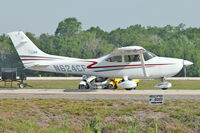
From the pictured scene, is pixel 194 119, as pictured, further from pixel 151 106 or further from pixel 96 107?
pixel 96 107

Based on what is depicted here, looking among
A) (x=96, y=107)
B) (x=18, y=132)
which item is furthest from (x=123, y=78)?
(x=18, y=132)

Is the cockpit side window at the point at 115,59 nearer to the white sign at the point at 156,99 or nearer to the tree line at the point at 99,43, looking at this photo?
the white sign at the point at 156,99

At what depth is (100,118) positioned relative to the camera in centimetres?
1462

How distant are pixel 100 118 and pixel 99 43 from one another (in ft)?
250

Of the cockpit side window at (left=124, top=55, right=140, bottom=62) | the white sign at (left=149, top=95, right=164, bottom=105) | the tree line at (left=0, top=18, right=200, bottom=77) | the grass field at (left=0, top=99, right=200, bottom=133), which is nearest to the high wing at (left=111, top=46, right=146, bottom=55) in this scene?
the cockpit side window at (left=124, top=55, right=140, bottom=62)

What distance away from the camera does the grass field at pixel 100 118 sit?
1393 centimetres

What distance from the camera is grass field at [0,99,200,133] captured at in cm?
1393

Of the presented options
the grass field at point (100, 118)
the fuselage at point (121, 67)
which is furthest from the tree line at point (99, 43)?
the grass field at point (100, 118)

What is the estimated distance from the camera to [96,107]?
16.2 m

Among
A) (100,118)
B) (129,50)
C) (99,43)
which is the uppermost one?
(99,43)

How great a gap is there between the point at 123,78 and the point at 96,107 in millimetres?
9660

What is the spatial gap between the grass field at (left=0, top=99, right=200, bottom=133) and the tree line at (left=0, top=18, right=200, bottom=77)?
46137 mm

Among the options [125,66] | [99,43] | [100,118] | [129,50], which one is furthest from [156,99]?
[99,43]

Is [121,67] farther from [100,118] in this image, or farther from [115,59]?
[100,118]
